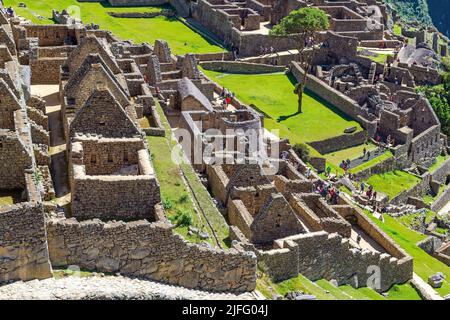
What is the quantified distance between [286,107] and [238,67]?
817 cm

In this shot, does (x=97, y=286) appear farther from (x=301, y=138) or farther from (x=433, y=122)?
(x=433, y=122)

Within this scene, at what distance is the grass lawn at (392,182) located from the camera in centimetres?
5128

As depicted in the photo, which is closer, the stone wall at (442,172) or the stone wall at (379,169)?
the stone wall at (379,169)

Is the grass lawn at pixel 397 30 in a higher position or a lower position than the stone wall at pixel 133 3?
lower

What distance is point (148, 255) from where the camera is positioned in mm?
18750

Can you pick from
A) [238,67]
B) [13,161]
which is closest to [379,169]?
[238,67]

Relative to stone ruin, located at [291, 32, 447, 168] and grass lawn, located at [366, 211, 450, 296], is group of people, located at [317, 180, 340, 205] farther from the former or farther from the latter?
stone ruin, located at [291, 32, 447, 168]

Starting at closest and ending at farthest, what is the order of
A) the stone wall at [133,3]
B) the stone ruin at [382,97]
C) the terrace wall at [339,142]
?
the terrace wall at [339,142] < the stone ruin at [382,97] < the stone wall at [133,3]

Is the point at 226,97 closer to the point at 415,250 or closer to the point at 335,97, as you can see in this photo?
the point at 415,250

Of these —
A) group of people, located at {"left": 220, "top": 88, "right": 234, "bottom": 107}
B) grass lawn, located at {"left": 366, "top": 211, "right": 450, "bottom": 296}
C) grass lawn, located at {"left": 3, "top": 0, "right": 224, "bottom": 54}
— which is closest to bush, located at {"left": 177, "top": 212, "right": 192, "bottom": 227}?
grass lawn, located at {"left": 366, "top": 211, "right": 450, "bottom": 296}

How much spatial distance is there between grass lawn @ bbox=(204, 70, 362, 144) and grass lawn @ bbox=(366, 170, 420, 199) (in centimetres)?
487

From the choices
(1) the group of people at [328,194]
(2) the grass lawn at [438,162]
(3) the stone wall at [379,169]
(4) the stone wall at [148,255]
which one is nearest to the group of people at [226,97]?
(1) the group of people at [328,194]

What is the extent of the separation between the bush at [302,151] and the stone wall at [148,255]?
1049 inches

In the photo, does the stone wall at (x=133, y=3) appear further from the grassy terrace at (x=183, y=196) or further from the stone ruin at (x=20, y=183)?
the stone ruin at (x=20, y=183)
